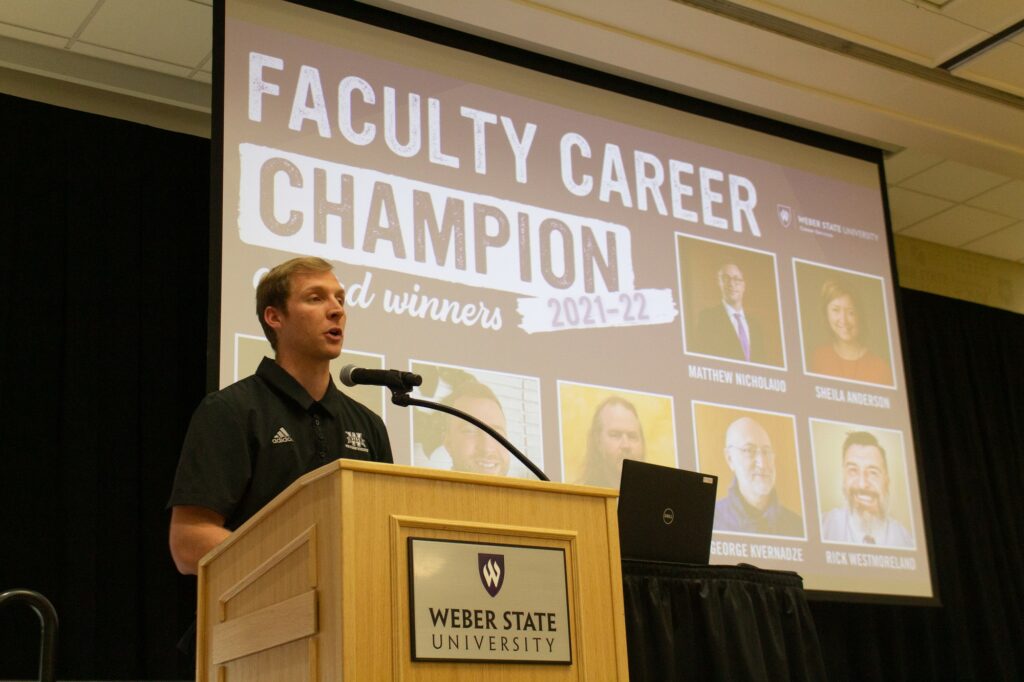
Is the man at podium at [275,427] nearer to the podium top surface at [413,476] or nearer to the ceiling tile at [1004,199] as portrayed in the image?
the podium top surface at [413,476]

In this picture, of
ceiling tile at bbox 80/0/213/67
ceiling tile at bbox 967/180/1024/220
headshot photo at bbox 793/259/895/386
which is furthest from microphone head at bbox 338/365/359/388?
ceiling tile at bbox 967/180/1024/220

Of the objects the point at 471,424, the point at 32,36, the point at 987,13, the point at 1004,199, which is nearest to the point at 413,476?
the point at 471,424

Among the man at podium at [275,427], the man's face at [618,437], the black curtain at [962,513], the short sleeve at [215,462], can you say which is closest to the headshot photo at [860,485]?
the man's face at [618,437]

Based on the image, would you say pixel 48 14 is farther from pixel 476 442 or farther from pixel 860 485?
pixel 860 485

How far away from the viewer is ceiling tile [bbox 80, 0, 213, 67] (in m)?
4.31

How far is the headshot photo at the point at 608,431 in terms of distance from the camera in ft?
13.6

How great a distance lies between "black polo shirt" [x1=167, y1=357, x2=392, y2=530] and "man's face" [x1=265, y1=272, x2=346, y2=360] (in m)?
0.06

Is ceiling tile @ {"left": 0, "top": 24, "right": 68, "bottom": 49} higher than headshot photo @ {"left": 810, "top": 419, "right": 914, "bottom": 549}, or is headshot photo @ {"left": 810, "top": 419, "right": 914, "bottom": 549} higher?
ceiling tile @ {"left": 0, "top": 24, "right": 68, "bottom": 49}

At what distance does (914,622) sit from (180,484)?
5.24m

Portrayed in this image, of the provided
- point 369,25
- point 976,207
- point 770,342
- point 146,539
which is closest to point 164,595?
point 146,539

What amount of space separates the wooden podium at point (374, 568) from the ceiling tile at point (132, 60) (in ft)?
10.7

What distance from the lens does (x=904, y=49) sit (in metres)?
5.05

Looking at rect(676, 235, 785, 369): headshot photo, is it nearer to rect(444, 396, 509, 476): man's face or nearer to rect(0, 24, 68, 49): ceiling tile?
rect(444, 396, 509, 476): man's face

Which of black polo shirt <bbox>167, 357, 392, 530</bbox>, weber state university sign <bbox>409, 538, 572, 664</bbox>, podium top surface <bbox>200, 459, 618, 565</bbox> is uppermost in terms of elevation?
black polo shirt <bbox>167, 357, 392, 530</bbox>
